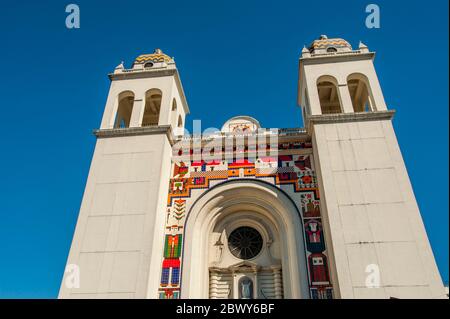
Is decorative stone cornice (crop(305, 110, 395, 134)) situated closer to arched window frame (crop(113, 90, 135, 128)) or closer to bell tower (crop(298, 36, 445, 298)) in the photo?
bell tower (crop(298, 36, 445, 298))

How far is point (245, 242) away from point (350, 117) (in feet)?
25.7

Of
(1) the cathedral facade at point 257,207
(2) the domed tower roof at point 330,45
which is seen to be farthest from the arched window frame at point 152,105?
(2) the domed tower roof at point 330,45

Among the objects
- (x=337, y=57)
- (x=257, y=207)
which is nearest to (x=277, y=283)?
(x=257, y=207)

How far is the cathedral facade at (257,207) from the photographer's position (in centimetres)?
1245

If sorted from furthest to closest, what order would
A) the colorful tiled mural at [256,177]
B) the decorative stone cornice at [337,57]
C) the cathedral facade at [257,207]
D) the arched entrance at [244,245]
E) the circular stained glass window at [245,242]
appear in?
1. the decorative stone cornice at [337,57]
2. the circular stained glass window at [245,242]
3. the arched entrance at [244,245]
4. the colorful tiled mural at [256,177]
5. the cathedral facade at [257,207]

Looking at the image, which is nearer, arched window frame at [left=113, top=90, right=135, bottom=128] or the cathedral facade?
the cathedral facade

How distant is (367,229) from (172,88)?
12.3 m

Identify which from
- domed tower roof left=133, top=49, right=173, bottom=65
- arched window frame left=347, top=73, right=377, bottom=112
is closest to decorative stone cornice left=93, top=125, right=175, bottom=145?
domed tower roof left=133, top=49, right=173, bottom=65

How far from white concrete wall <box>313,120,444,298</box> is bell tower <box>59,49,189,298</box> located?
7231mm

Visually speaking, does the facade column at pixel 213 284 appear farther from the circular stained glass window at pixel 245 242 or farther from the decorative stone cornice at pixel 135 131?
the decorative stone cornice at pixel 135 131

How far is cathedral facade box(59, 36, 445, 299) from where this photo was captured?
12.4m

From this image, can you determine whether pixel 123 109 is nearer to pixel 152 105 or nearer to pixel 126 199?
pixel 152 105
